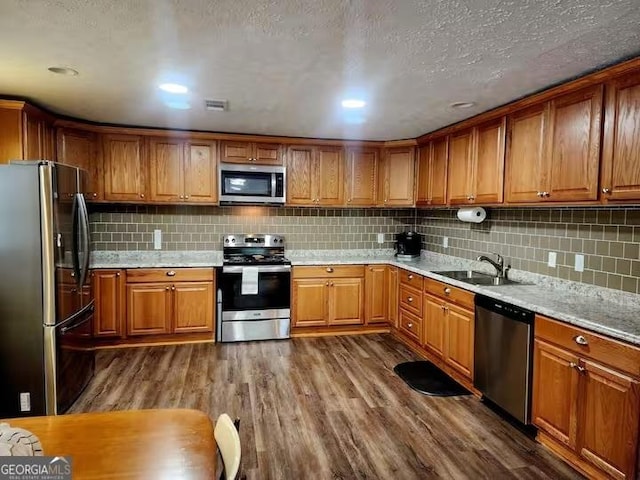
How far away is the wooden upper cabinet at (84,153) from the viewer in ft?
13.3

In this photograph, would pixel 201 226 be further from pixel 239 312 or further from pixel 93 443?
pixel 93 443

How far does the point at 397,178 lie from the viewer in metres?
5.04

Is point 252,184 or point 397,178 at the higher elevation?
point 397,178

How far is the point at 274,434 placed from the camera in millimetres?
2719

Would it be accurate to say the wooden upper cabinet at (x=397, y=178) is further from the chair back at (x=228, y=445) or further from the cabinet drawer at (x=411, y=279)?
the chair back at (x=228, y=445)

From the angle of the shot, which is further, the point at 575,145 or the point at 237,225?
the point at 237,225

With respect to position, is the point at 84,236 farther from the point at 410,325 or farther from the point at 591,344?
the point at 591,344

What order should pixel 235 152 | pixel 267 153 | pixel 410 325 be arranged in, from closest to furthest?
pixel 410 325, pixel 235 152, pixel 267 153

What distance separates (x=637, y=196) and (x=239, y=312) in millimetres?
3653

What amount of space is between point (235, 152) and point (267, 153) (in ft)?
1.20

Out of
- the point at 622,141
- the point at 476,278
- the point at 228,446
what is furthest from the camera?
the point at 476,278

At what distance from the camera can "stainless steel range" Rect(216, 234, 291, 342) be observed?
4.50 m

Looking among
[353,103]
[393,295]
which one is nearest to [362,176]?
[393,295]

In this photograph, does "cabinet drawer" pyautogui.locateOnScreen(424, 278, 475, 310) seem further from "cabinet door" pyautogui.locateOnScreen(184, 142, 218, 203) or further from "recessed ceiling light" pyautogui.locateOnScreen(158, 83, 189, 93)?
"recessed ceiling light" pyautogui.locateOnScreen(158, 83, 189, 93)
